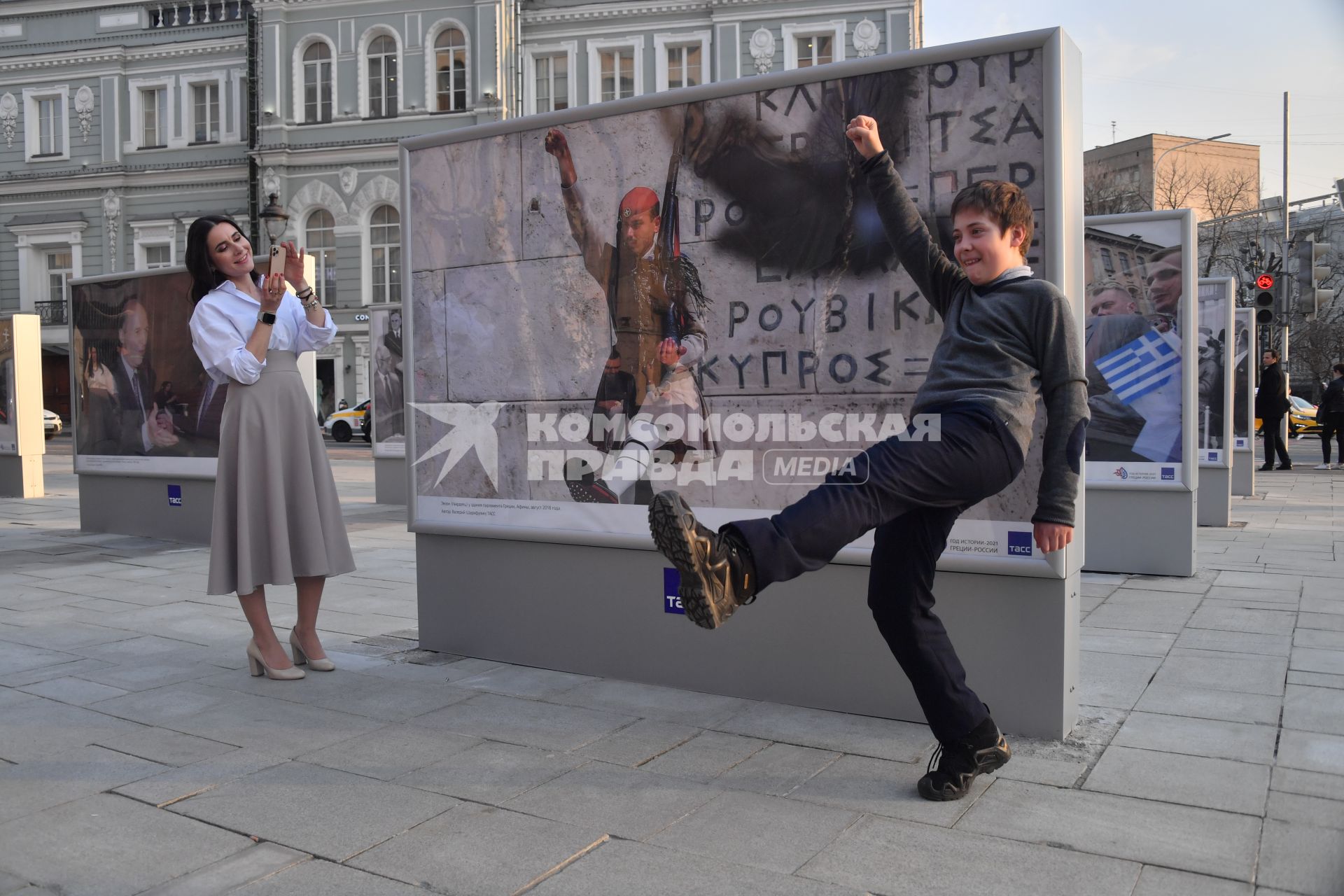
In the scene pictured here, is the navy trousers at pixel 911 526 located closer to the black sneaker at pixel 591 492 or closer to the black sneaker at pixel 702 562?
the black sneaker at pixel 702 562

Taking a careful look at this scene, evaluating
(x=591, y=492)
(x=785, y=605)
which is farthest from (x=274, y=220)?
(x=785, y=605)

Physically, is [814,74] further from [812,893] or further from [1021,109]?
[812,893]

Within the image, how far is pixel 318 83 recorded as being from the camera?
39812 millimetres

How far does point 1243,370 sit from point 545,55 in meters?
29.8

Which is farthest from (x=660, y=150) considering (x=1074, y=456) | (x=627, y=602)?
(x=1074, y=456)

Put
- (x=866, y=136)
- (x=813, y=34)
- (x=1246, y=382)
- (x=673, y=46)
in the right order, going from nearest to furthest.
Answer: (x=866, y=136) < (x=1246, y=382) < (x=813, y=34) < (x=673, y=46)

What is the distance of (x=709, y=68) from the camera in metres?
37.4

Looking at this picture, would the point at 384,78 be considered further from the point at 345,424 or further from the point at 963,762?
the point at 963,762

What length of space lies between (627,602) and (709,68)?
34.6 m

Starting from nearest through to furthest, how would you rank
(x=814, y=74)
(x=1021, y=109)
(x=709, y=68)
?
(x=1021, y=109) → (x=814, y=74) → (x=709, y=68)

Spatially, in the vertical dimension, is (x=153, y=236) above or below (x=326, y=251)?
above

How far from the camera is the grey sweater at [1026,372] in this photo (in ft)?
11.6

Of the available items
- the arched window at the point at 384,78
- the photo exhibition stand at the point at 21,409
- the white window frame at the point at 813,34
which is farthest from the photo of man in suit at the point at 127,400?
the arched window at the point at 384,78

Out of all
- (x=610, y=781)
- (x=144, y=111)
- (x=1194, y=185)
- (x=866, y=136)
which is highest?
(x=144, y=111)
